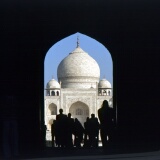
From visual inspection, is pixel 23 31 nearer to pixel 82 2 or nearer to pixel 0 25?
pixel 0 25

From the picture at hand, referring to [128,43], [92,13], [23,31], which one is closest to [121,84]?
[128,43]

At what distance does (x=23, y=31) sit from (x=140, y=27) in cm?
213

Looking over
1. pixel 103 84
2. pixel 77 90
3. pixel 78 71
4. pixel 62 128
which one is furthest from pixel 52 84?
pixel 62 128

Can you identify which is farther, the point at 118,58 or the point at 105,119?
the point at 118,58

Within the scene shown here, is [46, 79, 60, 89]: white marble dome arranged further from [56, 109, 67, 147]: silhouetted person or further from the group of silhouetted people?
[56, 109, 67, 147]: silhouetted person

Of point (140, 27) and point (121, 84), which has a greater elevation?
point (140, 27)

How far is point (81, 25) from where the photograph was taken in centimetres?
1006

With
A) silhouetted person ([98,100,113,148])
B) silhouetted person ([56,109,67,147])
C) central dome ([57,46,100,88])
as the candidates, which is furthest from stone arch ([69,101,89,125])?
silhouetted person ([98,100,113,148])

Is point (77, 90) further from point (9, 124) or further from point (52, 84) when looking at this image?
point (9, 124)

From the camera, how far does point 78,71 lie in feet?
155

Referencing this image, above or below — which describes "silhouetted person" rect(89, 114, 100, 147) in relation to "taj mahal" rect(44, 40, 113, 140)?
below

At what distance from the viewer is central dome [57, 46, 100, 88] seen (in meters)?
47.0

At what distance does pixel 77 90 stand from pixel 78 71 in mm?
2258

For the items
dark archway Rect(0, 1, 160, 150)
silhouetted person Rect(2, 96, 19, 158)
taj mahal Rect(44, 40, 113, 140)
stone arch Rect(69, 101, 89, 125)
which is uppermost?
taj mahal Rect(44, 40, 113, 140)
